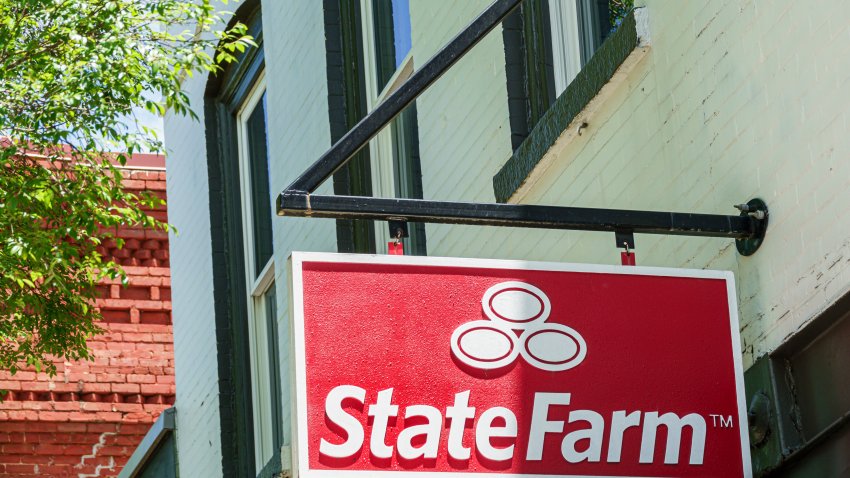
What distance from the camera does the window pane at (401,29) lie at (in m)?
9.10

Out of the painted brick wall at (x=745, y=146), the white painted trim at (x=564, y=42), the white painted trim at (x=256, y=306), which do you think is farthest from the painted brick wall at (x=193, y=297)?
the painted brick wall at (x=745, y=146)

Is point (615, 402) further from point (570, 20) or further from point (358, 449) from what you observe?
point (570, 20)

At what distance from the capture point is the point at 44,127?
1025cm

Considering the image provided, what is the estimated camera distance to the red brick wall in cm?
1580

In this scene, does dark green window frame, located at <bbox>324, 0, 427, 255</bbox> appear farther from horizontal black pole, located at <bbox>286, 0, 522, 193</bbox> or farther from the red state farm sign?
the red state farm sign

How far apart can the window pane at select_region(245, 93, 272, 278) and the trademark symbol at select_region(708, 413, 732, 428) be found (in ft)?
24.2

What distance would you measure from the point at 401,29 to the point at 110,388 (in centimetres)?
815

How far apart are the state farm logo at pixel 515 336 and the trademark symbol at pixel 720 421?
1.41ft

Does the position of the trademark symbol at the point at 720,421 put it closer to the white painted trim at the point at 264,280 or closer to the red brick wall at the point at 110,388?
the white painted trim at the point at 264,280

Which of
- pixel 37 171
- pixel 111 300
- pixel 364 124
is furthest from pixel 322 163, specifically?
pixel 111 300

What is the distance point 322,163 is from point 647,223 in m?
1.05

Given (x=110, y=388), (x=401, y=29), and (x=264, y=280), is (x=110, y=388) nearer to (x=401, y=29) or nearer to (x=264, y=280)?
(x=264, y=280)

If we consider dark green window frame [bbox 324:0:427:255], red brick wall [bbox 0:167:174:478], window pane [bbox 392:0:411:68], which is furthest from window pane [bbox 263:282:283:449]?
red brick wall [bbox 0:167:174:478]

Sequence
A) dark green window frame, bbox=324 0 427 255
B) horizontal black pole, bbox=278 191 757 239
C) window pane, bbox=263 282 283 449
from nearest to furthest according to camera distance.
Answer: horizontal black pole, bbox=278 191 757 239
dark green window frame, bbox=324 0 427 255
window pane, bbox=263 282 283 449
